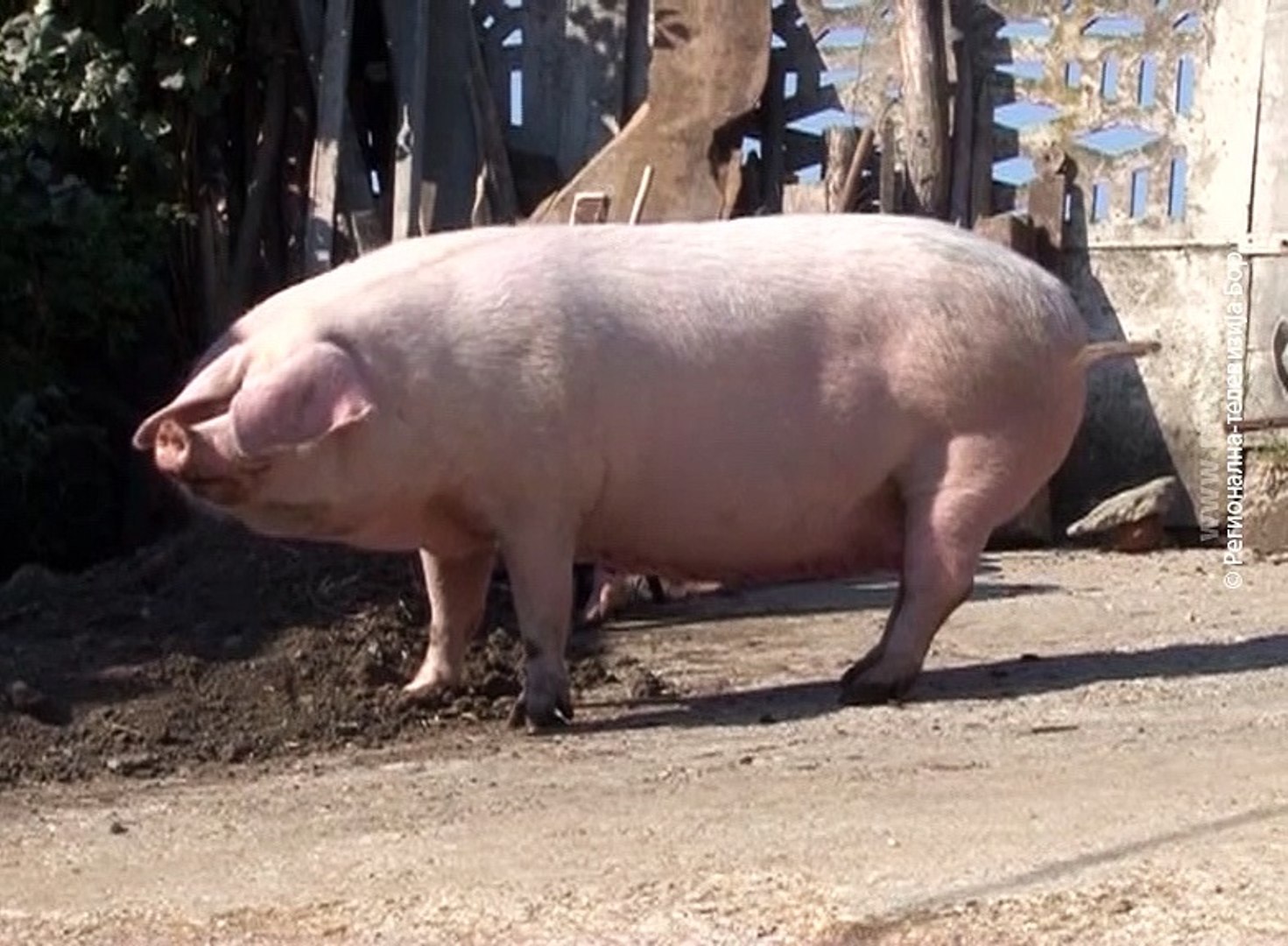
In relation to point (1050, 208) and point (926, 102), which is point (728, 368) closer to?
point (926, 102)

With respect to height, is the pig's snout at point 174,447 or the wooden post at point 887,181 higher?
the wooden post at point 887,181

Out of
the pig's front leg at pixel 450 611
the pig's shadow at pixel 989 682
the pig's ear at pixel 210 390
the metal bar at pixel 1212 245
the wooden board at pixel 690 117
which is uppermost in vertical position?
the wooden board at pixel 690 117

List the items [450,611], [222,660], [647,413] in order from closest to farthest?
[647,413], [450,611], [222,660]

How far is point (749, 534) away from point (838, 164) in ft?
13.3

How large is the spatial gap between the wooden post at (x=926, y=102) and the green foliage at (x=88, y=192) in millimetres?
2547

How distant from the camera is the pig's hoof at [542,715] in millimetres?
6789

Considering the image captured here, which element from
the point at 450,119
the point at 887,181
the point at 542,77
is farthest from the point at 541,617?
the point at 542,77

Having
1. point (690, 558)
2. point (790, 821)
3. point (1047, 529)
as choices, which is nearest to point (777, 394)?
point (690, 558)

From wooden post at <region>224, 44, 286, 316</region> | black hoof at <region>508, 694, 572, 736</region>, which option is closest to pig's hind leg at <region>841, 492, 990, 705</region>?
black hoof at <region>508, 694, 572, 736</region>

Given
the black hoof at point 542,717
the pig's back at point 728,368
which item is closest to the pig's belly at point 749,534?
the pig's back at point 728,368

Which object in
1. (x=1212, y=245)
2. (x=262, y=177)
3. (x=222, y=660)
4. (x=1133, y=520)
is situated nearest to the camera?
(x=222, y=660)

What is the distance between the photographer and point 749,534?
23.9 ft

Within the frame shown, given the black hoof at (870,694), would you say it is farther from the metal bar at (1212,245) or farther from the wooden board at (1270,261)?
the metal bar at (1212,245)

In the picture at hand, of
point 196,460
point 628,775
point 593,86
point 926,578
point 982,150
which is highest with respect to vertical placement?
point 593,86
